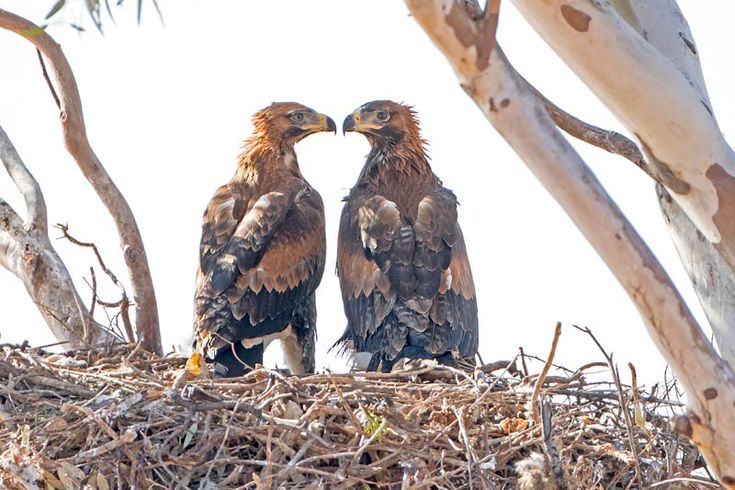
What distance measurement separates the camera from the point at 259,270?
27.6 feet

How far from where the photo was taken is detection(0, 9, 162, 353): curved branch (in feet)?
26.0

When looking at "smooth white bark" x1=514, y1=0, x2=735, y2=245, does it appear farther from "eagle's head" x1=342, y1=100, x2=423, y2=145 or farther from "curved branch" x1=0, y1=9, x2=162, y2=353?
"eagle's head" x1=342, y1=100, x2=423, y2=145

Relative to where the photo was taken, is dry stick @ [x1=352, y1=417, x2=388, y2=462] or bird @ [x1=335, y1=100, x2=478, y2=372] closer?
dry stick @ [x1=352, y1=417, x2=388, y2=462]

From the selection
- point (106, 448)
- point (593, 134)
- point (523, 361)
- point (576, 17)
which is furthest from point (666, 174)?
point (106, 448)

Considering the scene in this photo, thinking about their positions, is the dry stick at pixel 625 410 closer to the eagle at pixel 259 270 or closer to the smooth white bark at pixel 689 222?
the smooth white bark at pixel 689 222

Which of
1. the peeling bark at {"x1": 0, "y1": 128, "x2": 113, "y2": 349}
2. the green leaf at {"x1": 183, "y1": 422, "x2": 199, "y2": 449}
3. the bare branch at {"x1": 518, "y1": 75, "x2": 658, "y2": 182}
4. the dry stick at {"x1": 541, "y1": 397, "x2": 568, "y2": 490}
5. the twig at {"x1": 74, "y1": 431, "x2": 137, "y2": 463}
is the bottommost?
the dry stick at {"x1": 541, "y1": 397, "x2": 568, "y2": 490}

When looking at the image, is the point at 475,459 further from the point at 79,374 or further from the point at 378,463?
the point at 79,374

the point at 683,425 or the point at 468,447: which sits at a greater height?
the point at 468,447

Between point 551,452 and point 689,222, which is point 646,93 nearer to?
point 689,222

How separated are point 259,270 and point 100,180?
1273 millimetres

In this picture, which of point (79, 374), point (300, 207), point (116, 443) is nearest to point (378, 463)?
point (116, 443)

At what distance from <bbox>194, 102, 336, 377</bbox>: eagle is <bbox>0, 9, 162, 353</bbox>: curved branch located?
1.19 feet

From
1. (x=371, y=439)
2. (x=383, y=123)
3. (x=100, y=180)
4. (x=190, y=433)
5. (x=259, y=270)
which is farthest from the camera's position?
(x=383, y=123)

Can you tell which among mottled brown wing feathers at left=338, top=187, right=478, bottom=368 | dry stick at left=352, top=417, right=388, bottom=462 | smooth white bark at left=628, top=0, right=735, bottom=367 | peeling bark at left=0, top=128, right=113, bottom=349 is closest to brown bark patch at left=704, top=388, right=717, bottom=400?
smooth white bark at left=628, top=0, right=735, bottom=367
